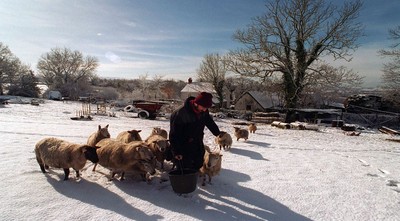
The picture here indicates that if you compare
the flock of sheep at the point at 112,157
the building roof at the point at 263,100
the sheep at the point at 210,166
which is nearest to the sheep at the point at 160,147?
the flock of sheep at the point at 112,157

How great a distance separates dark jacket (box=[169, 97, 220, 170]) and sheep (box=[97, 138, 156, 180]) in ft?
1.77

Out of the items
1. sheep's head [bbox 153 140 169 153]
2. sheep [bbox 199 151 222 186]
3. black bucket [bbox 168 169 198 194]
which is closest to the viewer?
black bucket [bbox 168 169 198 194]

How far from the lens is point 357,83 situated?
20875mm

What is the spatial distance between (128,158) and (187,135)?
1214 millimetres

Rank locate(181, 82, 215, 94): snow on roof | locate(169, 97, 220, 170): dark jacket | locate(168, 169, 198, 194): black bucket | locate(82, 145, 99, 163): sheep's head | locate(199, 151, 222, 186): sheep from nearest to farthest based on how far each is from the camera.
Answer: locate(168, 169, 198, 194): black bucket < locate(82, 145, 99, 163): sheep's head < locate(169, 97, 220, 170): dark jacket < locate(199, 151, 222, 186): sheep < locate(181, 82, 215, 94): snow on roof

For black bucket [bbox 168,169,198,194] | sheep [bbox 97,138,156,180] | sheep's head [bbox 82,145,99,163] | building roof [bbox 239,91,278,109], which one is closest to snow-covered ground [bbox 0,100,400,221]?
black bucket [bbox 168,169,198,194]

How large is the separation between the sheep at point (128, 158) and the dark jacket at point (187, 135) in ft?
1.77

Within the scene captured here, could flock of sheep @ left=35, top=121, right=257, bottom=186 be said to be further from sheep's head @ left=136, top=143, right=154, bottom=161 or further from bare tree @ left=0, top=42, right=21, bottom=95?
bare tree @ left=0, top=42, right=21, bottom=95

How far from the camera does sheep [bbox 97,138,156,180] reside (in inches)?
186

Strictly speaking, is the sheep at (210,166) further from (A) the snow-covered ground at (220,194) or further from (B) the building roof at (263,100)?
(B) the building roof at (263,100)

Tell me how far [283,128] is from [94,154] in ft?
48.1

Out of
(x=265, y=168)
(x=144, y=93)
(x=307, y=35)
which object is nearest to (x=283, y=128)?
(x=307, y=35)

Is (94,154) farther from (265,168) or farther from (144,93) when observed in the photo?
(144,93)

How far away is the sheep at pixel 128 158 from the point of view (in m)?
4.73
